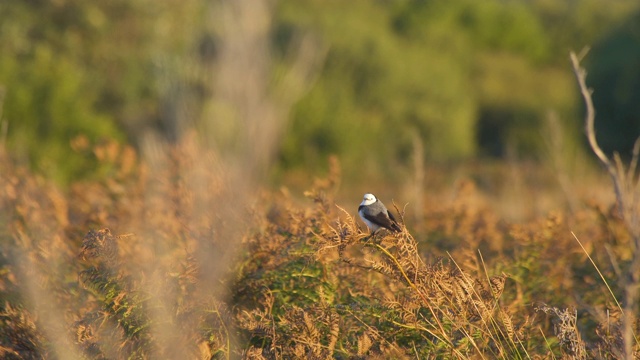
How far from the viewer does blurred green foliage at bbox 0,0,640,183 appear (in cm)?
1686

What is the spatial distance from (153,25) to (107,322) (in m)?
20.1

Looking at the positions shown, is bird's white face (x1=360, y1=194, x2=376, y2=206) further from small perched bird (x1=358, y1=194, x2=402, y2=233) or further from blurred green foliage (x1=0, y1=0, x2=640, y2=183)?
blurred green foliage (x1=0, y1=0, x2=640, y2=183)

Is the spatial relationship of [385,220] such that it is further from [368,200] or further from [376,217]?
[368,200]

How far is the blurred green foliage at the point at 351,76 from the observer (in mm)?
16859

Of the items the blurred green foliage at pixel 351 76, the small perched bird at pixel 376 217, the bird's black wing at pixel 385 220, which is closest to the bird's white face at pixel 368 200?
the small perched bird at pixel 376 217

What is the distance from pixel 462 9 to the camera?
43281mm

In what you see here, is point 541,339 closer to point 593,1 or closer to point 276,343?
point 276,343

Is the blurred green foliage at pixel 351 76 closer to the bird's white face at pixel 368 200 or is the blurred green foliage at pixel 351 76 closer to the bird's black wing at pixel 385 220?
the bird's white face at pixel 368 200

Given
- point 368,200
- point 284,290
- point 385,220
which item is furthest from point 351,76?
point 385,220

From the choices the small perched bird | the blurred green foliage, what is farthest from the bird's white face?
the blurred green foliage

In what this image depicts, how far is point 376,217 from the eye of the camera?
3.98m

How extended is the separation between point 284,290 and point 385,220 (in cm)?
57

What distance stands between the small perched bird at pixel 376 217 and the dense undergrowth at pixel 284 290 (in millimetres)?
103

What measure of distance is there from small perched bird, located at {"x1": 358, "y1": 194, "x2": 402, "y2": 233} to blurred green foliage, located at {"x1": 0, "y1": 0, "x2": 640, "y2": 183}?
363 centimetres
